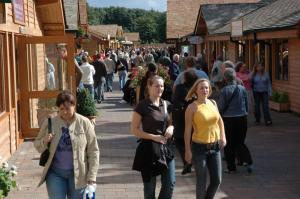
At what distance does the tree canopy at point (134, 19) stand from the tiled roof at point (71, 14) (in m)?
111

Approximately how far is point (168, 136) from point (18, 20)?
6838 mm

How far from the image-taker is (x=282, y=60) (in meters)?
19.7

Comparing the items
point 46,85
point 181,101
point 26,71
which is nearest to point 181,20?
point 46,85

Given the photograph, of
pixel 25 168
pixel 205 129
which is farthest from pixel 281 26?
pixel 205 129

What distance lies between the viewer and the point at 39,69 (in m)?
16.1

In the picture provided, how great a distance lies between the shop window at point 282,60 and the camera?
19250 millimetres

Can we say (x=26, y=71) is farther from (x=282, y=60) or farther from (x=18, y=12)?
(x=282, y=60)

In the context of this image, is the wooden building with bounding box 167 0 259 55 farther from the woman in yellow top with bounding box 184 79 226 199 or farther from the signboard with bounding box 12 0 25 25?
the woman in yellow top with bounding box 184 79 226 199

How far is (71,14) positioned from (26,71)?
11783 millimetres

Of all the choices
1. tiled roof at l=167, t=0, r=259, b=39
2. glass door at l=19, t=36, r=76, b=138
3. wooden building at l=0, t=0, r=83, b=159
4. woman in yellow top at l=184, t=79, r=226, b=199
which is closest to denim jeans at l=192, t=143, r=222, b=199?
woman in yellow top at l=184, t=79, r=226, b=199

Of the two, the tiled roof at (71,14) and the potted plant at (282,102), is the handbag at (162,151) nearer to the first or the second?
the potted plant at (282,102)

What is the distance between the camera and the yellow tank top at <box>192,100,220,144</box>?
705 cm

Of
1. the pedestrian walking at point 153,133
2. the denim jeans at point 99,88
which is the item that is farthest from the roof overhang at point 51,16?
the pedestrian walking at point 153,133

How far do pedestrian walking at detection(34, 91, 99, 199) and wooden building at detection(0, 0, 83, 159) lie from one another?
508 cm
